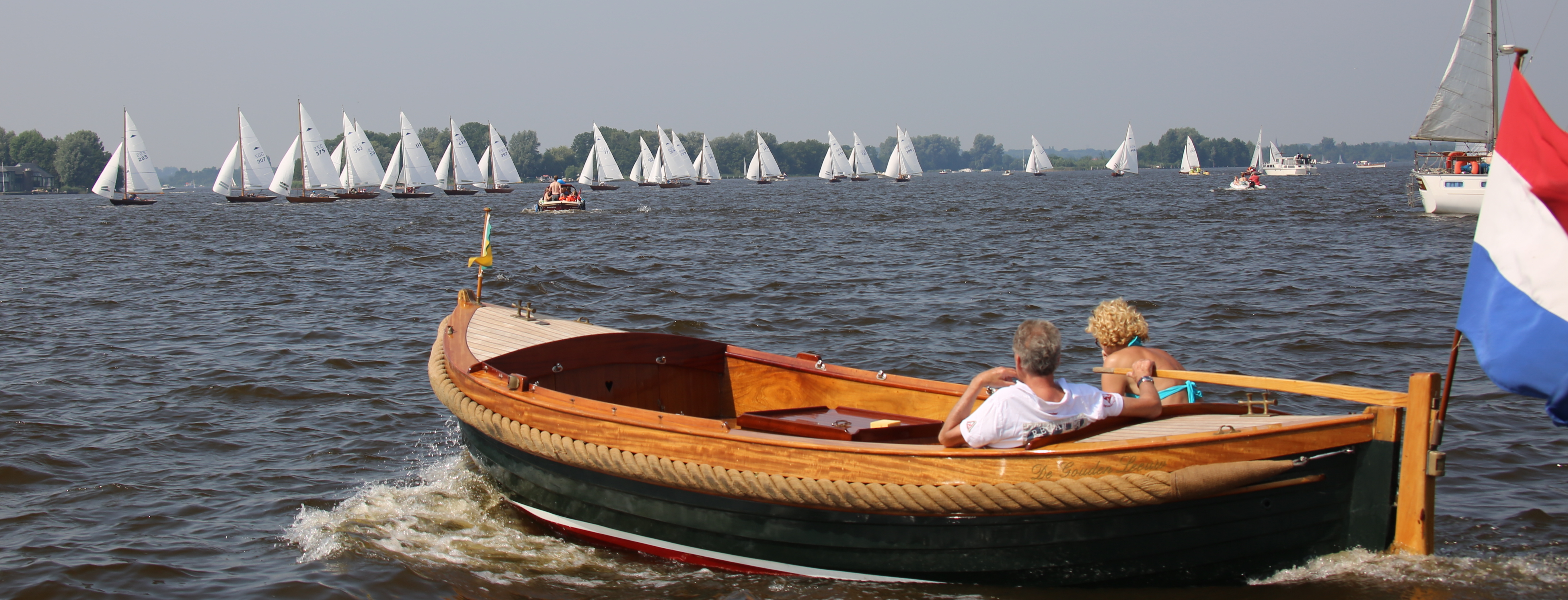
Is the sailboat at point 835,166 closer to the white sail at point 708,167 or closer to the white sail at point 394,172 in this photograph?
the white sail at point 708,167

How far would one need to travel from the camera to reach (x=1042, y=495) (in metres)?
4.60

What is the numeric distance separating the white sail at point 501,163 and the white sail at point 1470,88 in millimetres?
64827

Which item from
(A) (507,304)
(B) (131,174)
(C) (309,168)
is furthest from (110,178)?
(A) (507,304)

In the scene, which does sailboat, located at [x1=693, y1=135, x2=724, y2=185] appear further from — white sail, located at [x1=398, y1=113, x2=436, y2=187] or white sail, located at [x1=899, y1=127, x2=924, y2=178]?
white sail, located at [x1=398, y1=113, x2=436, y2=187]

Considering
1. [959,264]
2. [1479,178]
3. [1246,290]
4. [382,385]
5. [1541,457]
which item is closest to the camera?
[1541,457]

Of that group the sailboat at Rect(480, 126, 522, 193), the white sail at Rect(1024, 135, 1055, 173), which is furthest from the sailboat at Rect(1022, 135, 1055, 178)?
the sailboat at Rect(480, 126, 522, 193)

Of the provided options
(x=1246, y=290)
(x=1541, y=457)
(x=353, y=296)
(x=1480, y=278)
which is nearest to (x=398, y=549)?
(x=1480, y=278)

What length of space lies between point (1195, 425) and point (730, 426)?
2.35 m

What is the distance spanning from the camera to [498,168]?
84812 millimetres

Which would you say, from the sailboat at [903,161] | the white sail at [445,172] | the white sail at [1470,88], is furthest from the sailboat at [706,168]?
the white sail at [1470,88]

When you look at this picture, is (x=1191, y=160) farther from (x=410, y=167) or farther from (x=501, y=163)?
(x=410, y=167)

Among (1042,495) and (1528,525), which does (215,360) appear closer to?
(1042,495)

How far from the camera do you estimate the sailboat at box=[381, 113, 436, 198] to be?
245 feet

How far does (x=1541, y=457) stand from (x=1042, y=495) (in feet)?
16.9
